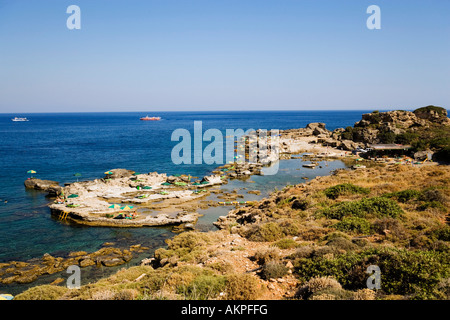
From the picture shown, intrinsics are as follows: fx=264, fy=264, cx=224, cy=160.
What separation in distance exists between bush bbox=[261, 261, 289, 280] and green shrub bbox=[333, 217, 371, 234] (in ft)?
19.5

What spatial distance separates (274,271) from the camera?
10.8 m

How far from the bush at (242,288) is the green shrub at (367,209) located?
10145 mm

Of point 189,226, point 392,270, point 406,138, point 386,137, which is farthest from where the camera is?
point 386,137

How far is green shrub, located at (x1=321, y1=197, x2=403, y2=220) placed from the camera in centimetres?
1623

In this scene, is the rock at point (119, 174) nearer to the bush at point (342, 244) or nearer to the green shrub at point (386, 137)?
the bush at point (342, 244)

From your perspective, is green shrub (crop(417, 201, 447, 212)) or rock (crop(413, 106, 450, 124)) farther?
rock (crop(413, 106, 450, 124))

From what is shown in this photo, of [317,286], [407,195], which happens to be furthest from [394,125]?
[317,286]

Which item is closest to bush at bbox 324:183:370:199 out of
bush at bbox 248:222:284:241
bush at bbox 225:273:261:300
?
bush at bbox 248:222:284:241

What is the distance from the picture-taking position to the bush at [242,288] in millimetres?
8898

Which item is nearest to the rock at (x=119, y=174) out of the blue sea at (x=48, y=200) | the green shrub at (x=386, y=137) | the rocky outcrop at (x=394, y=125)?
the blue sea at (x=48, y=200)

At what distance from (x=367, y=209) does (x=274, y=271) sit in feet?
32.1

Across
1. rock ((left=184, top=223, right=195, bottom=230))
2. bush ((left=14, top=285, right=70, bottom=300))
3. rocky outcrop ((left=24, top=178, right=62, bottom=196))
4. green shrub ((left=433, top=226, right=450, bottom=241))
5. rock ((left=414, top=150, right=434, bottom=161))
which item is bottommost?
rock ((left=184, top=223, right=195, bottom=230))

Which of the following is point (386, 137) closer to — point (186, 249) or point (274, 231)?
point (274, 231)

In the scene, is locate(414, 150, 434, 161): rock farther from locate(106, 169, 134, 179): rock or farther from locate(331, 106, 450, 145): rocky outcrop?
locate(106, 169, 134, 179): rock
